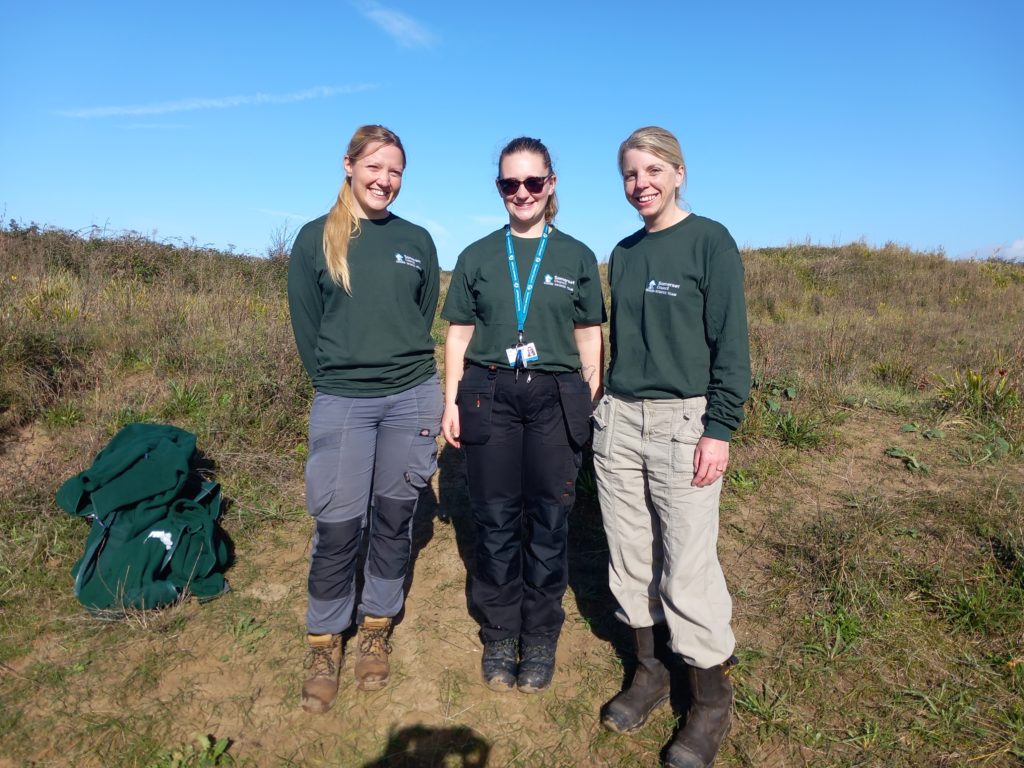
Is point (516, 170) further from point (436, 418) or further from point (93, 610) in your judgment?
point (93, 610)

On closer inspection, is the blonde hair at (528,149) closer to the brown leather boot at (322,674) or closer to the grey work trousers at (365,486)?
the grey work trousers at (365,486)

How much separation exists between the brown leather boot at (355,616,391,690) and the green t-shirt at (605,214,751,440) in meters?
1.52

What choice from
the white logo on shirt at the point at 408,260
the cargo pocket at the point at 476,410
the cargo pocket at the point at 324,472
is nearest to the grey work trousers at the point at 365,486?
the cargo pocket at the point at 324,472

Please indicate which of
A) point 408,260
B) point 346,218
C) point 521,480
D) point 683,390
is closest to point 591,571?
point 521,480

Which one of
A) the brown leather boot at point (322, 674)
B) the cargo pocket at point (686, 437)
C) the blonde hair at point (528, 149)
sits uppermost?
the blonde hair at point (528, 149)

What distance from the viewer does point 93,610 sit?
3.02 m

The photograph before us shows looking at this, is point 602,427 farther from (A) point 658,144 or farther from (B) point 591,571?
(B) point 591,571

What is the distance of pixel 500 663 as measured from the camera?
271cm

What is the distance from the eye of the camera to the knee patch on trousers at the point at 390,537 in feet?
8.79

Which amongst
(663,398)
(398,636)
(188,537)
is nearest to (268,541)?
(188,537)

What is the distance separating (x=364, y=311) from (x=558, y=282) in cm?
78

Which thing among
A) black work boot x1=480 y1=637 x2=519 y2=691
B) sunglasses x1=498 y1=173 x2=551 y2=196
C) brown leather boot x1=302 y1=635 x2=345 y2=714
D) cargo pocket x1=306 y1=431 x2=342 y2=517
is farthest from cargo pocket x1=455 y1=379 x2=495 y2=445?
brown leather boot x1=302 y1=635 x2=345 y2=714

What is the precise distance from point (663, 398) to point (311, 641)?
1.78 meters

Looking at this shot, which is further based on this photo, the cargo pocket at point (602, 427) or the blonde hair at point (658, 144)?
the cargo pocket at point (602, 427)
